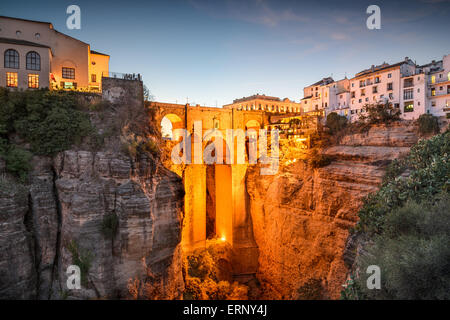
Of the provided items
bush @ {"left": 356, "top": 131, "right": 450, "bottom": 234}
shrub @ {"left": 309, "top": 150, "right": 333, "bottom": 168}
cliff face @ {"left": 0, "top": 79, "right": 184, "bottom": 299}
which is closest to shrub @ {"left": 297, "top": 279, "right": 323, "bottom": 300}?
shrub @ {"left": 309, "top": 150, "right": 333, "bottom": 168}

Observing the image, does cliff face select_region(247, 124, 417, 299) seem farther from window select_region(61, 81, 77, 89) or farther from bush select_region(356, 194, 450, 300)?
window select_region(61, 81, 77, 89)

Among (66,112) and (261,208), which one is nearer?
(66,112)

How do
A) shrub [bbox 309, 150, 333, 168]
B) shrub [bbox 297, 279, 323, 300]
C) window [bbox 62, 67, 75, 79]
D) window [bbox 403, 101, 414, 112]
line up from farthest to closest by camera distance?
window [bbox 403, 101, 414, 112]
window [bbox 62, 67, 75, 79]
shrub [bbox 309, 150, 333, 168]
shrub [bbox 297, 279, 323, 300]

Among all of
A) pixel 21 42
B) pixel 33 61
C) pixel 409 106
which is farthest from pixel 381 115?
A: pixel 21 42

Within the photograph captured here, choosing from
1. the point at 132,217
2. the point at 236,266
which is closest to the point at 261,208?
the point at 236,266

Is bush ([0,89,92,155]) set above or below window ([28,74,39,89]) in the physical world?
below

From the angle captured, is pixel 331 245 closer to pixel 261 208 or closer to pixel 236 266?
pixel 261 208
